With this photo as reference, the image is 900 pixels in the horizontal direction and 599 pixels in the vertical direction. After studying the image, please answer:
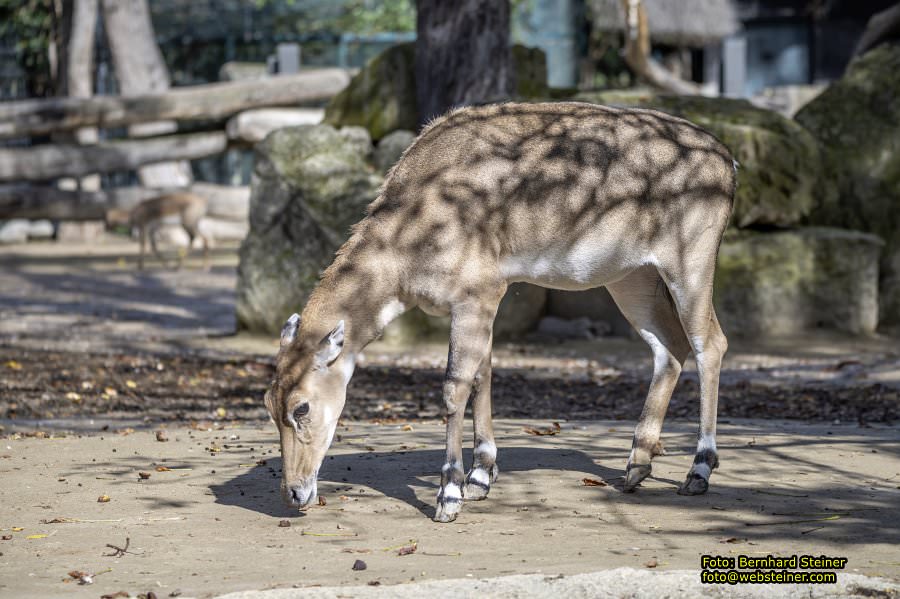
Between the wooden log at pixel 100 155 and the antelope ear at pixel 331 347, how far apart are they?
1475 cm

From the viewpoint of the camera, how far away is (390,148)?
12.3 metres

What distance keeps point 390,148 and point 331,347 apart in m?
7.33

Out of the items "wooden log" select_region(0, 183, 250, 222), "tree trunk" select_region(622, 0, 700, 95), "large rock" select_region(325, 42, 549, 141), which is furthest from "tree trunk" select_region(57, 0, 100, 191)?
"large rock" select_region(325, 42, 549, 141)

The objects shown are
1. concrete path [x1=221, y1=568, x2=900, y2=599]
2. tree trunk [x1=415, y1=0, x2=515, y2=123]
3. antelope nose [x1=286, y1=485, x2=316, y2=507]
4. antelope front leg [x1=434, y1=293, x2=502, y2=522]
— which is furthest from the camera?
tree trunk [x1=415, y1=0, x2=515, y2=123]

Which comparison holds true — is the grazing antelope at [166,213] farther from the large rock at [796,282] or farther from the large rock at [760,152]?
the large rock at [796,282]

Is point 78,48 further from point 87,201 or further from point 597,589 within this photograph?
point 597,589

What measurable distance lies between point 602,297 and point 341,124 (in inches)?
130

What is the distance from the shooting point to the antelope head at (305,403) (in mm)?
5188

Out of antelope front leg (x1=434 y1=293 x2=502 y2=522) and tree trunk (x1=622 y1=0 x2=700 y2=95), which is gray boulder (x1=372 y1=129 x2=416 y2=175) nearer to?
tree trunk (x1=622 y1=0 x2=700 y2=95)

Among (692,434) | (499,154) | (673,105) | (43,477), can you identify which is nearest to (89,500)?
(43,477)

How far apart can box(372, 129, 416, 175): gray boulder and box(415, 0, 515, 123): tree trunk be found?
390mm

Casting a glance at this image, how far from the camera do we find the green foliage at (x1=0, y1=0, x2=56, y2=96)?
27.0 metres

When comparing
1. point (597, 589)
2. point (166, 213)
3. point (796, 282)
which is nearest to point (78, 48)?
point (166, 213)

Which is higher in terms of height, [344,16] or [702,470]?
[344,16]
